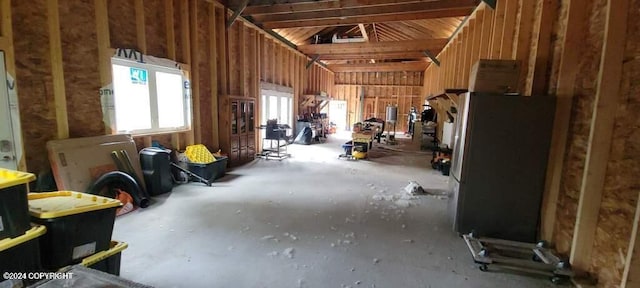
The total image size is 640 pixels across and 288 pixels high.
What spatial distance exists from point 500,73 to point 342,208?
2.50 meters

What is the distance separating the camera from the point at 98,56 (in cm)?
391

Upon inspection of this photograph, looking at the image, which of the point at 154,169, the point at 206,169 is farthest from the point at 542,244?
the point at 154,169

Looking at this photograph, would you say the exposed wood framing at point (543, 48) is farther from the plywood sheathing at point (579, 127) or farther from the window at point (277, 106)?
the window at point (277, 106)

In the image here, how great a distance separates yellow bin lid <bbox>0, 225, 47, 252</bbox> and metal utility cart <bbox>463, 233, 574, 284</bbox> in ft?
10.4

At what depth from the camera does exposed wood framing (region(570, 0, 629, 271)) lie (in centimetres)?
221

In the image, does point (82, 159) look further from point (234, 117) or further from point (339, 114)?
point (339, 114)

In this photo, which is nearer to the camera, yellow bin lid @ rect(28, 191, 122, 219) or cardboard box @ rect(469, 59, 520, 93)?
yellow bin lid @ rect(28, 191, 122, 219)

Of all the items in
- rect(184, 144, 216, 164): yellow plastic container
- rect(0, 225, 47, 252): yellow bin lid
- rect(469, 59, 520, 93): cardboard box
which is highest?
rect(469, 59, 520, 93): cardboard box

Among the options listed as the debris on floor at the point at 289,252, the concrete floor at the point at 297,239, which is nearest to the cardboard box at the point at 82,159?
→ the concrete floor at the point at 297,239

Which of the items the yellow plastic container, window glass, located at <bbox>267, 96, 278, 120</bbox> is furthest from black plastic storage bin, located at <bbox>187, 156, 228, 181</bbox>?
window glass, located at <bbox>267, 96, 278, 120</bbox>

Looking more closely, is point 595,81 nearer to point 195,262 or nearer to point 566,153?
point 566,153

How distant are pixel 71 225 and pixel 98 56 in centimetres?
319

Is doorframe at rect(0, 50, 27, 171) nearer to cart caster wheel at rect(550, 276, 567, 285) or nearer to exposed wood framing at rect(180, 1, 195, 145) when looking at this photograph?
exposed wood framing at rect(180, 1, 195, 145)

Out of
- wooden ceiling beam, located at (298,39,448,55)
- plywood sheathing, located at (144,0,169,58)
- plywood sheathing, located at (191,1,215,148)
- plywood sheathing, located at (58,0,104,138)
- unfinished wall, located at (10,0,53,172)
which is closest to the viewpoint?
unfinished wall, located at (10,0,53,172)
